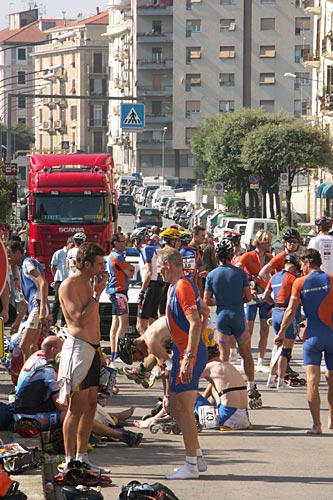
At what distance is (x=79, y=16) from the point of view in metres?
187

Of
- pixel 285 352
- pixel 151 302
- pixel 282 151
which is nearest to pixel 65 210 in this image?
pixel 151 302

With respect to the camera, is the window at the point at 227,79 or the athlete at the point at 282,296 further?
the window at the point at 227,79

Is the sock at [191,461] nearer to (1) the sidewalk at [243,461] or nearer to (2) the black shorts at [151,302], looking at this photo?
(1) the sidewalk at [243,461]

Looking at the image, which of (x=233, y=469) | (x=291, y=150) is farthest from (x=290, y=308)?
(x=291, y=150)

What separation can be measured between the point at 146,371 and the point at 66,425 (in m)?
3.93

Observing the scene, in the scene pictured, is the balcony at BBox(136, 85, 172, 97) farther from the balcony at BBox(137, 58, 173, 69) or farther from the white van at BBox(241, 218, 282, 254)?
the white van at BBox(241, 218, 282, 254)

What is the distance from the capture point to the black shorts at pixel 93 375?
10.3 meters

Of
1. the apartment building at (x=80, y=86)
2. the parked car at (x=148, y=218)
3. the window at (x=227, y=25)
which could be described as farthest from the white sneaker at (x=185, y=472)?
the apartment building at (x=80, y=86)

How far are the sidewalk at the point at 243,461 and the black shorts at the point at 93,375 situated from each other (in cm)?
72

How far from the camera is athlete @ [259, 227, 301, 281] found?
16797mm

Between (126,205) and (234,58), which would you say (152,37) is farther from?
(126,205)

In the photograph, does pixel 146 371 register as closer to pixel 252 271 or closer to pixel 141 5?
pixel 252 271

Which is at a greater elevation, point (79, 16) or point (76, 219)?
point (79, 16)

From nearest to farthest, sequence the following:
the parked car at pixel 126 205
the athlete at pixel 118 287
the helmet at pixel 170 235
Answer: the helmet at pixel 170 235 < the athlete at pixel 118 287 < the parked car at pixel 126 205
